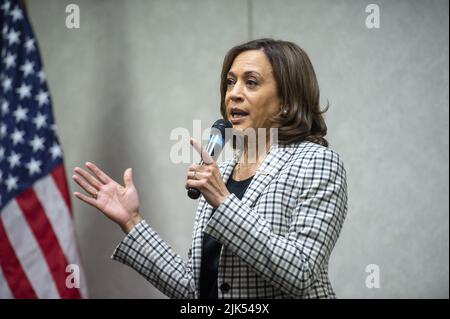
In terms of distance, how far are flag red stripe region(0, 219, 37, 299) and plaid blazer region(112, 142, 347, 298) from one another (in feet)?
4.48

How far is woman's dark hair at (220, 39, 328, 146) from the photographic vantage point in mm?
1557

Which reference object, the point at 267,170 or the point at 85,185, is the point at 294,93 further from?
the point at 85,185

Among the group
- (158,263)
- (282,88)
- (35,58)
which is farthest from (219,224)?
(35,58)

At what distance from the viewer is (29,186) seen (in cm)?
266

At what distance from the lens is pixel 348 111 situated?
10.2ft

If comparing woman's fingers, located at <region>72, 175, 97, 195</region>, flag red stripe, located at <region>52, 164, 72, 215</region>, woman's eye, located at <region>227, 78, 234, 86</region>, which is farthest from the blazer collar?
flag red stripe, located at <region>52, 164, 72, 215</region>

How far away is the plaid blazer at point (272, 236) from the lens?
4.05 ft

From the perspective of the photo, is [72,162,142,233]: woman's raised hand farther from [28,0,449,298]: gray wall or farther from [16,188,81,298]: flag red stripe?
[28,0,449,298]: gray wall

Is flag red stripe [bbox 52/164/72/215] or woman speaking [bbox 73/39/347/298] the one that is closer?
woman speaking [bbox 73/39/347/298]

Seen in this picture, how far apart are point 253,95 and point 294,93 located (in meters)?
0.13

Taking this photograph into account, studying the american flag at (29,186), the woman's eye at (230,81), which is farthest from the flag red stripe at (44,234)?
the woman's eye at (230,81)

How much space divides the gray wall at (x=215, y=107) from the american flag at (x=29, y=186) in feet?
1.20

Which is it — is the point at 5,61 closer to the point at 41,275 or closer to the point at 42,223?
the point at 42,223
